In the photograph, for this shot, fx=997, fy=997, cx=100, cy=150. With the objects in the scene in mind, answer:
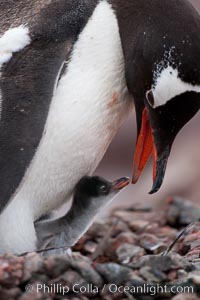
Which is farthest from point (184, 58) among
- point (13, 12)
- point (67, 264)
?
point (67, 264)

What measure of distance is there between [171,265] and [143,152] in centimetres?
89

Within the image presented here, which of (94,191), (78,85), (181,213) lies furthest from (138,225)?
(78,85)

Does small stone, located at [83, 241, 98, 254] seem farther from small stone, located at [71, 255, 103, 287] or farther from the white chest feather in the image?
small stone, located at [71, 255, 103, 287]

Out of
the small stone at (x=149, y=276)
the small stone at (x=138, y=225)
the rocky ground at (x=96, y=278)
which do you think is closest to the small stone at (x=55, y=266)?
the rocky ground at (x=96, y=278)

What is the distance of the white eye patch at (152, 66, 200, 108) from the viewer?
4.91m

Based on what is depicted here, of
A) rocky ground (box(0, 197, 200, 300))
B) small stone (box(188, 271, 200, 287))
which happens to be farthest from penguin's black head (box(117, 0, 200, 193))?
small stone (box(188, 271, 200, 287))

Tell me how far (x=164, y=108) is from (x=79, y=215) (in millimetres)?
736

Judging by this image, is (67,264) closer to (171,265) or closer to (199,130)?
(171,265)

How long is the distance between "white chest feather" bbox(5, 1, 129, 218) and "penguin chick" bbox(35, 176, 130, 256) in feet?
0.24

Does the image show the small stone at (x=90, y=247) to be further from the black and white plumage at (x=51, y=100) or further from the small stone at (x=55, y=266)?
the small stone at (x=55, y=266)

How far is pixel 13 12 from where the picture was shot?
16.8ft

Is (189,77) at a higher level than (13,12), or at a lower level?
lower

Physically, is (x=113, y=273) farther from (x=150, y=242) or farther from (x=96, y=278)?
(x=150, y=242)

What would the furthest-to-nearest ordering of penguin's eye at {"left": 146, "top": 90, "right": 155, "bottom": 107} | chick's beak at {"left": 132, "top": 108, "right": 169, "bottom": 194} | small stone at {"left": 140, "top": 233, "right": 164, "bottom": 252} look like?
small stone at {"left": 140, "top": 233, "right": 164, "bottom": 252} < chick's beak at {"left": 132, "top": 108, "right": 169, "bottom": 194} < penguin's eye at {"left": 146, "top": 90, "right": 155, "bottom": 107}
